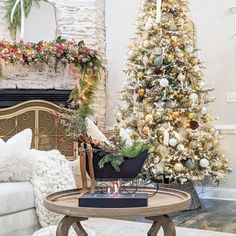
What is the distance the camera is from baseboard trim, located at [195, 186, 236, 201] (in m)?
4.68

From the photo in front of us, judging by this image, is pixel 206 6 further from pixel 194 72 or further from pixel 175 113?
pixel 175 113

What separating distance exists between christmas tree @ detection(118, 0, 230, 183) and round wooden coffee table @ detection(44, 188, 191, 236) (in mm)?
1777

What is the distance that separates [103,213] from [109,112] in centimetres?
417

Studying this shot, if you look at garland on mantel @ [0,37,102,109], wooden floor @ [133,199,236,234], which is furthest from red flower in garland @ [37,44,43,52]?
wooden floor @ [133,199,236,234]

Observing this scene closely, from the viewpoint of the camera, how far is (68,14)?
5840 mm

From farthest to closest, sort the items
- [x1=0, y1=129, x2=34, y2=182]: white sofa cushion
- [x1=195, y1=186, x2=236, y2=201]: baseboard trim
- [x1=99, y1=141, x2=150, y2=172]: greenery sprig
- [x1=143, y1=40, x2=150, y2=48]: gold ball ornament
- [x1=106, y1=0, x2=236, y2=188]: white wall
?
[x1=106, y1=0, x2=236, y2=188]: white wall → [x1=195, y1=186, x2=236, y2=201]: baseboard trim → [x1=143, y1=40, x2=150, y2=48]: gold ball ornament → [x1=0, y1=129, x2=34, y2=182]: white sofa cushion → [x1=99, y1=141, x2=150, y2=172]: greenery sprig

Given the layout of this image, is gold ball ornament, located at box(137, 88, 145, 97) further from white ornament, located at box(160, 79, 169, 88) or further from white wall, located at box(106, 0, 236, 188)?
white wall, located at box(106, 0, 236, 188)

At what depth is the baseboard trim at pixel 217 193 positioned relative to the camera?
4.68 metres

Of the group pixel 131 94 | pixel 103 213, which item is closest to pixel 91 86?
pixel 131 94

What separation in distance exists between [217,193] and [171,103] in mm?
1392

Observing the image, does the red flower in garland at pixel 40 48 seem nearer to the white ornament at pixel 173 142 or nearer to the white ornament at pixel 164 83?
the white ornament at pixel 164 83

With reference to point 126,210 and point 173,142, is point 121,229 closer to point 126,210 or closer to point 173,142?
point 173,142

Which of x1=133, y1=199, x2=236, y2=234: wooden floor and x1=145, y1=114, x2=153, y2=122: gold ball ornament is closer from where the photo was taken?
x1=133, y1=199, x2=236, y2=234: wooden floor

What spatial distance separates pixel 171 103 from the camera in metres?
4.12
